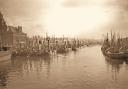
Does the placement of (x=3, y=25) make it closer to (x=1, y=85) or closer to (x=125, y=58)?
(x=125, y=58)

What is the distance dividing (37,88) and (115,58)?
2111cm

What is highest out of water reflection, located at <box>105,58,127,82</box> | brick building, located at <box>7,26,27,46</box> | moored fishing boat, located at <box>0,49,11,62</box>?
brick building, located at <box>7,26,27,46</box>

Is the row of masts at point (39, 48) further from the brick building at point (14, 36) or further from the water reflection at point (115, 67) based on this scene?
the water reflection at point (115, 67)

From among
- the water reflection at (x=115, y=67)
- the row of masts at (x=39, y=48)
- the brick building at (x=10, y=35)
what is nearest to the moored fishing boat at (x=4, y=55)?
the row of masts at (x=39, y=48)

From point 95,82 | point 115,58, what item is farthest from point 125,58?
point 95,82

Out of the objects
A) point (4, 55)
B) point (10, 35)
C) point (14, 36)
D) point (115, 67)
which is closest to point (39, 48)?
point (14, 36)

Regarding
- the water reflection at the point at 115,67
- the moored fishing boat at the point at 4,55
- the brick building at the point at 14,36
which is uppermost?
the brick building at the point at 14,36

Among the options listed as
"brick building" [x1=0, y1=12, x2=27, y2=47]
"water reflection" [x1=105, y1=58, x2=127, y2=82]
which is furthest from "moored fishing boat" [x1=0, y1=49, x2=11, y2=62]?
"water reflection" [x1=105, y1=58, x2=127, y2=82]

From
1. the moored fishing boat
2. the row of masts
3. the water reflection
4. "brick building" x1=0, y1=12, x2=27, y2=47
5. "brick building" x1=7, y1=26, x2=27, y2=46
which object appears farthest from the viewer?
"brick building" x1=7, y1=26, x2=27, y2=46

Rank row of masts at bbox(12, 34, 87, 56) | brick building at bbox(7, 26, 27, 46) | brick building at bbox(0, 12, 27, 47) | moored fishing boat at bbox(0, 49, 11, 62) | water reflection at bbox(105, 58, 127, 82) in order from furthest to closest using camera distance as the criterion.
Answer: brick building at bbox(7, 26, 27, 46) < brick building at bbox(0, 12, 27, 47) < row of masts at bbox(12, 34, 87, 56) < moored fishing boat at bbox(0, 49, 11, 62) < water reflection at bbox(105, 58, 127, 82)

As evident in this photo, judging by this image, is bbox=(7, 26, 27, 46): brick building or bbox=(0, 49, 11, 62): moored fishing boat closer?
bbox=(0, 49, 11, 62): moored fishing boat

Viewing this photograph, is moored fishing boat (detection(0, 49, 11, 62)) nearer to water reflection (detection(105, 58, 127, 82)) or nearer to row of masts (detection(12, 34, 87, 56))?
row of masts (detection(12, 34, 87, 56))

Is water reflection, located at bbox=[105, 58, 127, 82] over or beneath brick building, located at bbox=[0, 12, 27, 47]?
beneath

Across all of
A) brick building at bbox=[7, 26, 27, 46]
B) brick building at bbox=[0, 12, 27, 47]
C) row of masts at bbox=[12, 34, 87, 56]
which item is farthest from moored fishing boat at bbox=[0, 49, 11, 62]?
brick building at bbox=[7, 26, 27, 46]
